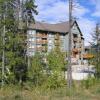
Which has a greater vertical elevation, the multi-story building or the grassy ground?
the multi-story building

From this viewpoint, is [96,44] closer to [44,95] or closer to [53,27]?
[44,95]

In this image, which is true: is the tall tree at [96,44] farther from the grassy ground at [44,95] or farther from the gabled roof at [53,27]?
the gabled roof at [53,27]

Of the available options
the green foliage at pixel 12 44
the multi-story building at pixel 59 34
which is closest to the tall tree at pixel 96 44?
the green foliage at pixel 12 44

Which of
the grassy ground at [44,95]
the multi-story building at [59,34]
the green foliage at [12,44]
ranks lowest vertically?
the grassy ground at [44,95]

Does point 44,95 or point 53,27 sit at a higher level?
point 53,27

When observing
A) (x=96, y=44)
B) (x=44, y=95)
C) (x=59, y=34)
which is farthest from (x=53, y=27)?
(x=44, y=95)

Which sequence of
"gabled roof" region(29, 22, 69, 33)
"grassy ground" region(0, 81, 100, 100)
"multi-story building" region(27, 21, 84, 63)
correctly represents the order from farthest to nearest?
"gabled roof" region(29, 22, 69, 33), "multi-story building" region(27, 21, 84, 63), "grassy ground" region(0, 81, 100, 100)

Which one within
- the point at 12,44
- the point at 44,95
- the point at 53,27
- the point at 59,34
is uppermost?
the point at 53,27

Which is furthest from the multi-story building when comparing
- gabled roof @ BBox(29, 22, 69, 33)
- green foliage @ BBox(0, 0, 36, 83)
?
green foliage @ BBox(0, 0, 36, 83)

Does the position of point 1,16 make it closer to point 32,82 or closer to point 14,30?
point 14,30

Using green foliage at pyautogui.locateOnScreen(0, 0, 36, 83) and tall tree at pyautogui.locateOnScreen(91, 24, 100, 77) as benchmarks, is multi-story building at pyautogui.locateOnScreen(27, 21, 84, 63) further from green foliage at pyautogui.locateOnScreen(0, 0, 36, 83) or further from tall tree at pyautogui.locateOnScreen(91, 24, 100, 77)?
green foliage at pyautogui.locateOnScreen(0, 0, 36, 83)

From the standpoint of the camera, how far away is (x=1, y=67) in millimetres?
36344

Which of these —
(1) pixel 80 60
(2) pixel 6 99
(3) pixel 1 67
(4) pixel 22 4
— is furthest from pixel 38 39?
(2) pixel 6 99

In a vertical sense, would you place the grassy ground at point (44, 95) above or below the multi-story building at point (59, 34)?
below
